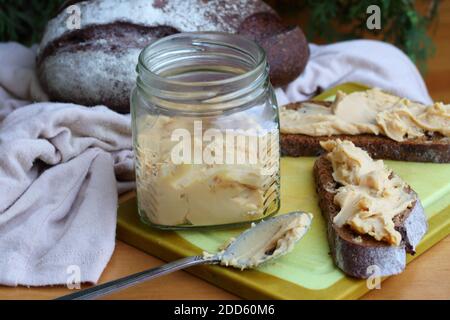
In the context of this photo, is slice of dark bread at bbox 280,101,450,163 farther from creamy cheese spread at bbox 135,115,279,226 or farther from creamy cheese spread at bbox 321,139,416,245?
creamy cheese spread at bbox 135,115,279,226

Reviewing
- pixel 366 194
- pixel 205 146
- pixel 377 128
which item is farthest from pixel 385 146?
pixel 205 146

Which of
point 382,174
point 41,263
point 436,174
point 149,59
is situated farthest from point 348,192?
point 41,263

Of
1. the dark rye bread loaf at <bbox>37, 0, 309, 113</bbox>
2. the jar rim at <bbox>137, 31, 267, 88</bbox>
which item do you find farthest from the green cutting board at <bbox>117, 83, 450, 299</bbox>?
the dark rye bread loaf at <bbox>37, 0, 309, 113</bbox>

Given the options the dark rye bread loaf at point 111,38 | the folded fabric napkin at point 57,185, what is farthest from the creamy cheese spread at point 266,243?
the dark rye bread loaf at point 111,38

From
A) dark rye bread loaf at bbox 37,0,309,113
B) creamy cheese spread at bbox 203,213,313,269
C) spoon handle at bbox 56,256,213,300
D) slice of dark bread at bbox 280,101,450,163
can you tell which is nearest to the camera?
spoon handle at bbox 56,256,213,300

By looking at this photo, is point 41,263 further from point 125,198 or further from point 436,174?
point 436,174

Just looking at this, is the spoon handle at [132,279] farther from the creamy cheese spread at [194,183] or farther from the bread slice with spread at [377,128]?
the bread slice with spread at [377,128]
